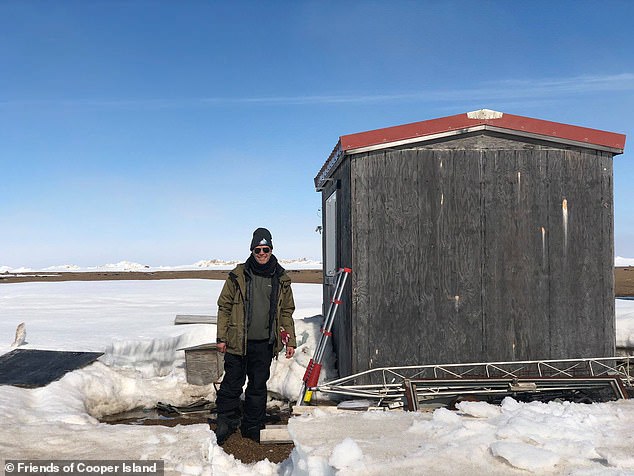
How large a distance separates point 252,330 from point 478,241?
9.67 ft

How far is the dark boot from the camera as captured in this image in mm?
5941

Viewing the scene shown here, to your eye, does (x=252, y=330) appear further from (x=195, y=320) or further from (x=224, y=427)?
(x=195, y=320)

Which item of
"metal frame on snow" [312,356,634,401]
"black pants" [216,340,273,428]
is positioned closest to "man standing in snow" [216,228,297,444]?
"black pants" [216,340,273,428]

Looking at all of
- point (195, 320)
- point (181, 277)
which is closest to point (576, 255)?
point (195, 320)

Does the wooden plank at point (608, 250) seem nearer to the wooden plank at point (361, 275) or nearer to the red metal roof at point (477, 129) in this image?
the red metal roof at point (477, 129)

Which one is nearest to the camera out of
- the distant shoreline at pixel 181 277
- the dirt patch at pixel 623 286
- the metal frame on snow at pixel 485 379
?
the metal frame on snow at pixel 485 379

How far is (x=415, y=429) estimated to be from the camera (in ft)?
13.3

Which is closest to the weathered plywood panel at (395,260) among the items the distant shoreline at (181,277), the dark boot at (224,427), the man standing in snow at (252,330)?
the man standing in snow at (252,330)

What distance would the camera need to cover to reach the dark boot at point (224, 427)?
594cm

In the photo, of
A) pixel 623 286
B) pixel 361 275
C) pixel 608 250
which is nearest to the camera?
pixel 361 275

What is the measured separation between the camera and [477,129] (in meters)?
6.84

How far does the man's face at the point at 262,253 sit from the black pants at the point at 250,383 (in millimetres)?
898

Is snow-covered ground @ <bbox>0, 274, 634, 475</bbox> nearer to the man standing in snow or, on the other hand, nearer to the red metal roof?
the man standing in snow

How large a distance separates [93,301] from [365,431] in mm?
18351
